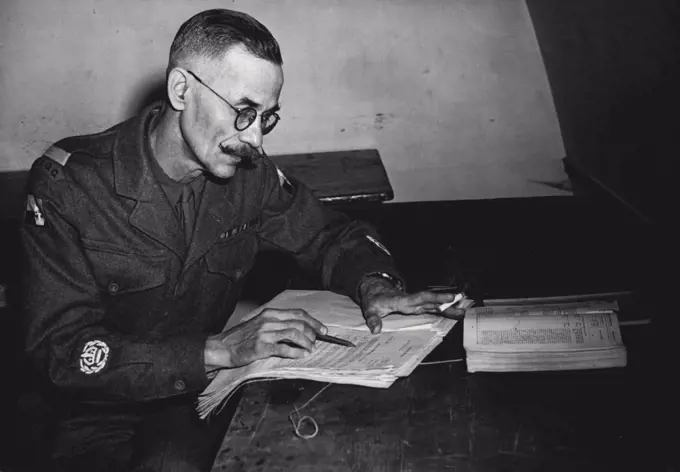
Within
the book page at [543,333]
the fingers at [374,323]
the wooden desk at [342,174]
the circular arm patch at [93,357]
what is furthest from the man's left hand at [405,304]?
the wooden desk at [342,174]

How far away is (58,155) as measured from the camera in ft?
5.51

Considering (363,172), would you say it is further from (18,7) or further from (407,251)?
(18,7)

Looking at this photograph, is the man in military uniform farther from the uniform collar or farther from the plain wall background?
the plain wall background

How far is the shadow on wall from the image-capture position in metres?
3.16

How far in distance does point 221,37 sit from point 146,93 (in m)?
1.81

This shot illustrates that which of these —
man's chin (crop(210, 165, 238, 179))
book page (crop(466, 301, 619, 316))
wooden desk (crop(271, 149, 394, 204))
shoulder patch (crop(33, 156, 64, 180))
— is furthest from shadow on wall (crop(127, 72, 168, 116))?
book page (crop(466, 301, 619, 316))

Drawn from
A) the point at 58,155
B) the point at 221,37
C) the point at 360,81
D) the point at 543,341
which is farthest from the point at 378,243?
the point at 360,81

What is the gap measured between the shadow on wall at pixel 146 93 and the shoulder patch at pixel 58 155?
152cm

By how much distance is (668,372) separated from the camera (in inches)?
54.2

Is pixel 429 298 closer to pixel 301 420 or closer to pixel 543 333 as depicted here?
pixel 543 333

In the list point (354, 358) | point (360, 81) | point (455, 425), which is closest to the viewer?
point (455, 425)

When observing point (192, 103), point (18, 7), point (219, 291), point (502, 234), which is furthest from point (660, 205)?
point (18, 7)

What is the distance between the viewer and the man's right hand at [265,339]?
1431 millimetres

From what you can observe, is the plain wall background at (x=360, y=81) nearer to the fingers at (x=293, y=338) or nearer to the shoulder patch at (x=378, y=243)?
the shoulder patch at (x=378, y=243)
